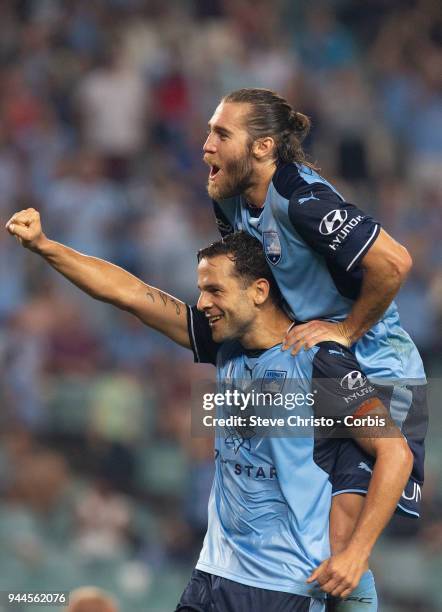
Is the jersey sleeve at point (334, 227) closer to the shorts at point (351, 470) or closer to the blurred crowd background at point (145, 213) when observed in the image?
the shorts at point (351, 470)

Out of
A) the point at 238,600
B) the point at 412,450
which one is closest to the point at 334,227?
the point at 412,450

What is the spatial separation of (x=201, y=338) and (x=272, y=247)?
425mm

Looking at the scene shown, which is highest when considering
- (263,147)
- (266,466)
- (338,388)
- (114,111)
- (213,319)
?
(114,111)

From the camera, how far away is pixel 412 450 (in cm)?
416

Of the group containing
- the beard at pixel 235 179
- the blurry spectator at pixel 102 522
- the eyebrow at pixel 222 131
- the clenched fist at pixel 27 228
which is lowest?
the blurry spectator at pixel 102 522

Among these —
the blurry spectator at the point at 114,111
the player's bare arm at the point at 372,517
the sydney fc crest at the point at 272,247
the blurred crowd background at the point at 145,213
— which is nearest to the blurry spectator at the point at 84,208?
the blurred crowd background at the point at 145,213

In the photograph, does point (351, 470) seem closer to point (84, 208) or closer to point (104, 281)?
point (104, 281)

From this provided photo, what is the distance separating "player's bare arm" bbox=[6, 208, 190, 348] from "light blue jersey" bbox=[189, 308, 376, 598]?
16.0 inches

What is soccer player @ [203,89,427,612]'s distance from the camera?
3.96m

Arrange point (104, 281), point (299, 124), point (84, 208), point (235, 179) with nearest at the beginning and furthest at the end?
1. point (104, 281)
2. point (235, 179)
3. point (299, 124)
4. point (84, 208)

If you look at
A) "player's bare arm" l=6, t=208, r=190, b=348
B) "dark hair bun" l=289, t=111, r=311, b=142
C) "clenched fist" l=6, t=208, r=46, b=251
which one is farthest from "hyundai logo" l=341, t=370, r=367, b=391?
"clenched fist" l=6, t=208, r=46, b=251

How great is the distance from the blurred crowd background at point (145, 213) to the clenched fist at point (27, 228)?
7.82 ft

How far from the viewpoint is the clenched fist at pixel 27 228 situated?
385cm

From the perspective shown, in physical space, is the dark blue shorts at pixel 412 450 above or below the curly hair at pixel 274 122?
below
